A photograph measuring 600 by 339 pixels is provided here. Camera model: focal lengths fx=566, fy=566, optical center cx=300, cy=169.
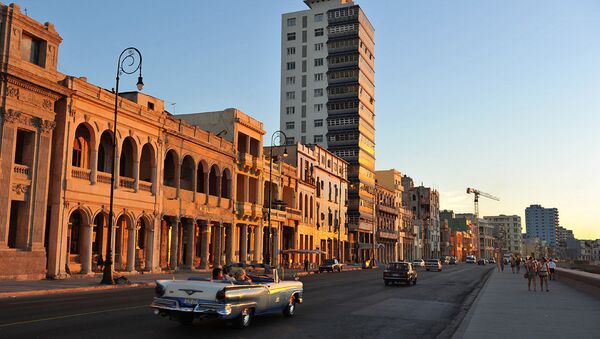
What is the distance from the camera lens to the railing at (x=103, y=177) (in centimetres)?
3612

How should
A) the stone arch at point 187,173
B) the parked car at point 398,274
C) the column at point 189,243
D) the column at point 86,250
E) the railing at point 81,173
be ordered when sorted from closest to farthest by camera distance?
the parked car at point 398,274 < the railing at point 81,173 < the column at point 86,250 < the column at point 189,243 < the stone arch at point 187,173

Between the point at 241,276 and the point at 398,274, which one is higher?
the point at 241,276

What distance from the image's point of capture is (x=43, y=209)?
3153cm

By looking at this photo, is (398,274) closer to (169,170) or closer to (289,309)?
(289,309)

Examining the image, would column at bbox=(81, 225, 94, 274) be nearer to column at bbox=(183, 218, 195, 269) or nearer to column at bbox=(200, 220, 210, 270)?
column at bbox=(183, 218, 195, 269)

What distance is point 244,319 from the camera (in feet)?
42.1

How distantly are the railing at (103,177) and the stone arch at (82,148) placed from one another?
879 mm

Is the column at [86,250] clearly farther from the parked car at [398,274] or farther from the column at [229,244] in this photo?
the column at [229,244]

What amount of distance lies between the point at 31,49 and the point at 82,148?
7.22 m

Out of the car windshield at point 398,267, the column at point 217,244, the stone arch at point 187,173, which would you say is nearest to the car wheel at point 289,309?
the car windshield at point 398,267

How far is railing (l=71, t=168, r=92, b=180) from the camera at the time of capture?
34156 millimetres

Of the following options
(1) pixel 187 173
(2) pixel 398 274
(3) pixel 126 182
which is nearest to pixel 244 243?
(1) pixel 187 173

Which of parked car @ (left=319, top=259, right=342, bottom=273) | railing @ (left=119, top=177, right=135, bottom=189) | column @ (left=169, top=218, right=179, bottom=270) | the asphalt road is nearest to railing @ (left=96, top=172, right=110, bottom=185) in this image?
railing @ (left=119, top=177, right=135, bottom=189)

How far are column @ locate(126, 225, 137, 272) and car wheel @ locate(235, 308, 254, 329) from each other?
90.9ft
